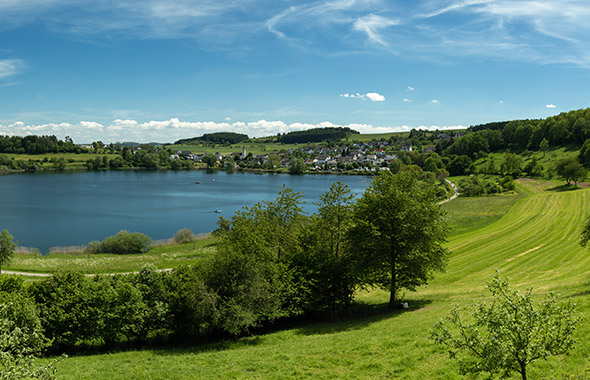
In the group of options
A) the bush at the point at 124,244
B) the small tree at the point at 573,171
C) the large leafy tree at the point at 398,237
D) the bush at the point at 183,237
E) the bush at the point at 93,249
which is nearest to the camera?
the large leafy tree at the point at 398,237

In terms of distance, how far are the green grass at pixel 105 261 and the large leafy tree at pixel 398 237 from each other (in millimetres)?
16824

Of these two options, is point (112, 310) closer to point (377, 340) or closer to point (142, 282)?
point (142, 282)

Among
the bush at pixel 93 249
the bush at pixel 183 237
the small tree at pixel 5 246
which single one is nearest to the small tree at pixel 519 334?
the small tree at pixel 5 246

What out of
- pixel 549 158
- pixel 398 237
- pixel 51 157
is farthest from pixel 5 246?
pixel 51 157

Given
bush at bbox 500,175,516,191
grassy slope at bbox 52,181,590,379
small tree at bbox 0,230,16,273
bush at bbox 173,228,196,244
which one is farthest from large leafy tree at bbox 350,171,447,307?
bush at bbox 500,175,516,191

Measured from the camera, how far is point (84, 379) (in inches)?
557

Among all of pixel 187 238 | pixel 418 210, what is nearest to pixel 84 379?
pixel 418 210

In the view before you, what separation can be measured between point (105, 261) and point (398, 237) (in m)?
34.1

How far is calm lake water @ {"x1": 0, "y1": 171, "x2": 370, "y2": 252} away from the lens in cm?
6531

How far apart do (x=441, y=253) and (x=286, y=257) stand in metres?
10.1

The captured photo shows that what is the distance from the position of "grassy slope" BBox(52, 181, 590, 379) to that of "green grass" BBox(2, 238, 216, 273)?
17.4 meters

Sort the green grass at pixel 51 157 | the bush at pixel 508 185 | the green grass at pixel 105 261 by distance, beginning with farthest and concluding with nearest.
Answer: the green grass at pixel 51 157
the bush at pixel 508 185
the green grass at pixel 105 261

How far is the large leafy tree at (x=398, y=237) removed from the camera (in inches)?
915

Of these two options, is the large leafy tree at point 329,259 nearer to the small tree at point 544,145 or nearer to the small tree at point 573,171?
the small tree at point 573,171
